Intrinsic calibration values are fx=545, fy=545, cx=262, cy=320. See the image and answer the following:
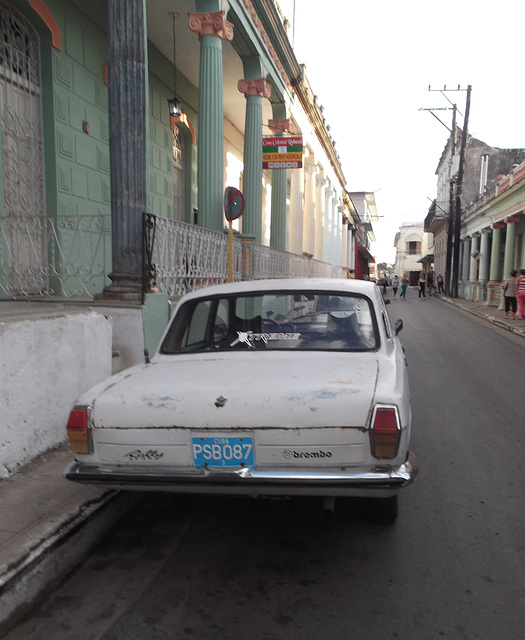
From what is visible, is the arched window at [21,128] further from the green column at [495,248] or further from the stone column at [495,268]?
the green column at [495,248]

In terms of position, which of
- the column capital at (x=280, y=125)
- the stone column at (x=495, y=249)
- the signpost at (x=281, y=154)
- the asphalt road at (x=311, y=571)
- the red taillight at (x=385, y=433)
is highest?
the column capital at (x=280, y=125)

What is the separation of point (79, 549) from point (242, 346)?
5.31 feet

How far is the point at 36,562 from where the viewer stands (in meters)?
2.68

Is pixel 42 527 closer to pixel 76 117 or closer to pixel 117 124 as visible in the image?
pixel 117 124

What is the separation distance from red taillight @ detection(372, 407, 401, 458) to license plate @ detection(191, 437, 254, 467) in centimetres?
62

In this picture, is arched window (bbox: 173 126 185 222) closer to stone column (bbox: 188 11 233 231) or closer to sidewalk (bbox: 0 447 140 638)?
stone column (bbox: 188 11 233 231)

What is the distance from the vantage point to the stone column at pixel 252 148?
12180mm

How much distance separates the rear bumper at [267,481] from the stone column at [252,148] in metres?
9.58

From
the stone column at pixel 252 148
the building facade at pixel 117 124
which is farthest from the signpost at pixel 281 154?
the stone column at pixel 252 148

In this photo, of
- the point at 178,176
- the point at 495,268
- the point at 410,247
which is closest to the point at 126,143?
the point at 178,176

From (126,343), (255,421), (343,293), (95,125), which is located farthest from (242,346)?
(95,125)

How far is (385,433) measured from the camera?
8.65 feet

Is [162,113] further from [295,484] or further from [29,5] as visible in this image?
[295,484]

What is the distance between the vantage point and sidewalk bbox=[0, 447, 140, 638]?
8.39 ft
